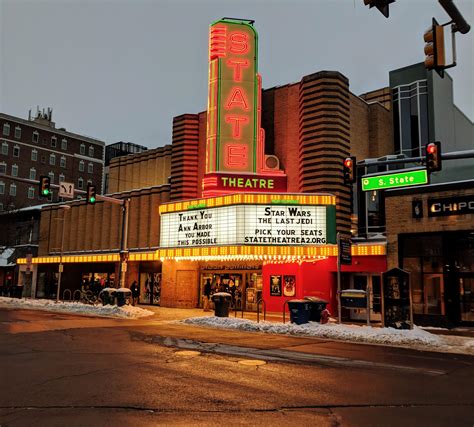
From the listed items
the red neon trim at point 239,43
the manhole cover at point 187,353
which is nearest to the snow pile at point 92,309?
the manhole cover at point 187,353

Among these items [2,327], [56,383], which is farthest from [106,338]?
[56,383]

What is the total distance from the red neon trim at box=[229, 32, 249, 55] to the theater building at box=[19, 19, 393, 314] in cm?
6

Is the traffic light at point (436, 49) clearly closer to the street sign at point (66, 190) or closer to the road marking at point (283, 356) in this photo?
the road marking at point (283, 356)

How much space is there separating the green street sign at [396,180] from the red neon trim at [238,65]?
12.2 metres

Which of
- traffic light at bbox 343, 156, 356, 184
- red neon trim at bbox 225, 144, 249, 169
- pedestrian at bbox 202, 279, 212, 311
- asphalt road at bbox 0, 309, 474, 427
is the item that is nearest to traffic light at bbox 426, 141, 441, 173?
traffic light at bbox 343, 156, 356, 184

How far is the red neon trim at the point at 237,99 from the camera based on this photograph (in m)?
28.8

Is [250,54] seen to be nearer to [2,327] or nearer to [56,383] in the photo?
[2,327]

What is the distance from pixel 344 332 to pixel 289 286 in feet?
30.5

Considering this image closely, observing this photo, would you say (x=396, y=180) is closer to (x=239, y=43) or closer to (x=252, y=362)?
(x=252, y=362)

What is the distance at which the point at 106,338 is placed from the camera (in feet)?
51.8

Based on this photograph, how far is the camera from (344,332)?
17.7 meters

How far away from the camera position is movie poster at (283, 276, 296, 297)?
26750 mm

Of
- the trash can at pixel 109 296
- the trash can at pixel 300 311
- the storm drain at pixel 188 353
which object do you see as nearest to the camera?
the storm drain at pixel 188 353

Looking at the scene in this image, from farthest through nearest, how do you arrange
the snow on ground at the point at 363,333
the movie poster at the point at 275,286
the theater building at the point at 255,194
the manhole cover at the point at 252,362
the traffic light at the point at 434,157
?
1. the movie poster at the point at 275,286
2. the theater building at the point at 255,194
3. the snow on ground at the point at 363,333
4. the traffic light at the point at 434,157
5. the manhole cover at the point at 252,362
